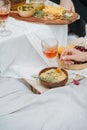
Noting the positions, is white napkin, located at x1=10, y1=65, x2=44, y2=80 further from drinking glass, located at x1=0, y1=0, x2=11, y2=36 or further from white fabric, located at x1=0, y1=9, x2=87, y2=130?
drinking glass, located at x1=0, y1=0, x2=11, y2=36

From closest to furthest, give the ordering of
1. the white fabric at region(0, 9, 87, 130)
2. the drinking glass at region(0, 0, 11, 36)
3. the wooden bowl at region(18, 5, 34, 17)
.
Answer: the white fabric at region(0, 9, 87, 130)
the drinking glass at region(0, 0, 11, 36)
the wooden bowl at region(18, 5, 34, 17)

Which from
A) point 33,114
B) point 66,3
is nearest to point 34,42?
point 33,114

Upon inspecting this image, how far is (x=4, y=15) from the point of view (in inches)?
48.9

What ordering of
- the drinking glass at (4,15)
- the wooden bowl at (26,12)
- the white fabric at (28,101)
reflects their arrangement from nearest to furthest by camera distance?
the white fabric at (28,101), the drinking glass at (4,15), the wooden bowl at (26,12)

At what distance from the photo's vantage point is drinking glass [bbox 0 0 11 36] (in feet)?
4.09

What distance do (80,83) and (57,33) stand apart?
320 millimetres

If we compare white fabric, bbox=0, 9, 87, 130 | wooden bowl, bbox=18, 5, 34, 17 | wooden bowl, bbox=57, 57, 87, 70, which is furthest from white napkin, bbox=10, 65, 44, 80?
wooden bowl, bbox=18, 5, 34, 17

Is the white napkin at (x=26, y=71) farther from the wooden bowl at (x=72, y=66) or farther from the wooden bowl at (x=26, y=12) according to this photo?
the wooden bowl at (x=26, y=12)

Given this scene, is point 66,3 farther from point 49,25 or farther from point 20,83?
point 20,83

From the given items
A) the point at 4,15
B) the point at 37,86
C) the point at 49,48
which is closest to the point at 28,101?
the point at 37,86

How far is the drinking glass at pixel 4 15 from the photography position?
125cm

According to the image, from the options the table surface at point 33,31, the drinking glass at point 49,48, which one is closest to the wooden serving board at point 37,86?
the table surface at point 33,31

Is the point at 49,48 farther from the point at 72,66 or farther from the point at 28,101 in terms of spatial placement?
the point at 28,101

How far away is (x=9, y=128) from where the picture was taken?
1082 millimetres
